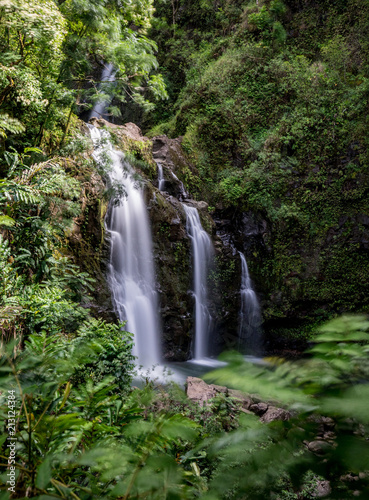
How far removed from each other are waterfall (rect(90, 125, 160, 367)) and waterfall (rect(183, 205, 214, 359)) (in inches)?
63.3

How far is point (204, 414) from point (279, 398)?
339 centimetres

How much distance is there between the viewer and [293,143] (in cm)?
1166

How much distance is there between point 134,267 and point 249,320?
4.84 meters

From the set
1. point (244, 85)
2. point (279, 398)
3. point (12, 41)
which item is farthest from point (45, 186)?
point (244, 85)

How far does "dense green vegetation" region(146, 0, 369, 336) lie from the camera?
10469 millimetres

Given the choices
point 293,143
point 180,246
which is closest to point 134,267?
point 180,246

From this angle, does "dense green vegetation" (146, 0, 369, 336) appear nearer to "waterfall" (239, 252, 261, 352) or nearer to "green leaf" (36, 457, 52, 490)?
"waterfall" (239, 252, 261, 352)

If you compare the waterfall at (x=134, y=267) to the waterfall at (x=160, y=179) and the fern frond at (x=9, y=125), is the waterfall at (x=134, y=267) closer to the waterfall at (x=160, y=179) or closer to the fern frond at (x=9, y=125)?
the waterfall at (x=160, y=179)

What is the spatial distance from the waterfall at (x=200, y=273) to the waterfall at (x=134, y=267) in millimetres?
1607

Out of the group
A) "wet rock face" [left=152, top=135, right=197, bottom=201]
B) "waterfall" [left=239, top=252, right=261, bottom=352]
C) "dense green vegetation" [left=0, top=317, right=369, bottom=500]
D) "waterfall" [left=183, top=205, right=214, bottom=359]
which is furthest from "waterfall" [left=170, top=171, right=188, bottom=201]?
"dense green vegetation" [left=0, top=317, right=369, bottom=500]

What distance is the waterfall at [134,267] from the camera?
7652 millimetres

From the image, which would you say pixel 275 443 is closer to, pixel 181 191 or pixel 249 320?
pixel 249 320

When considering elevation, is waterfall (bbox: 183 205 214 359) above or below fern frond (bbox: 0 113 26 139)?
below

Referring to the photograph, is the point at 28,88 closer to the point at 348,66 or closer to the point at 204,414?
the point at 204,414
